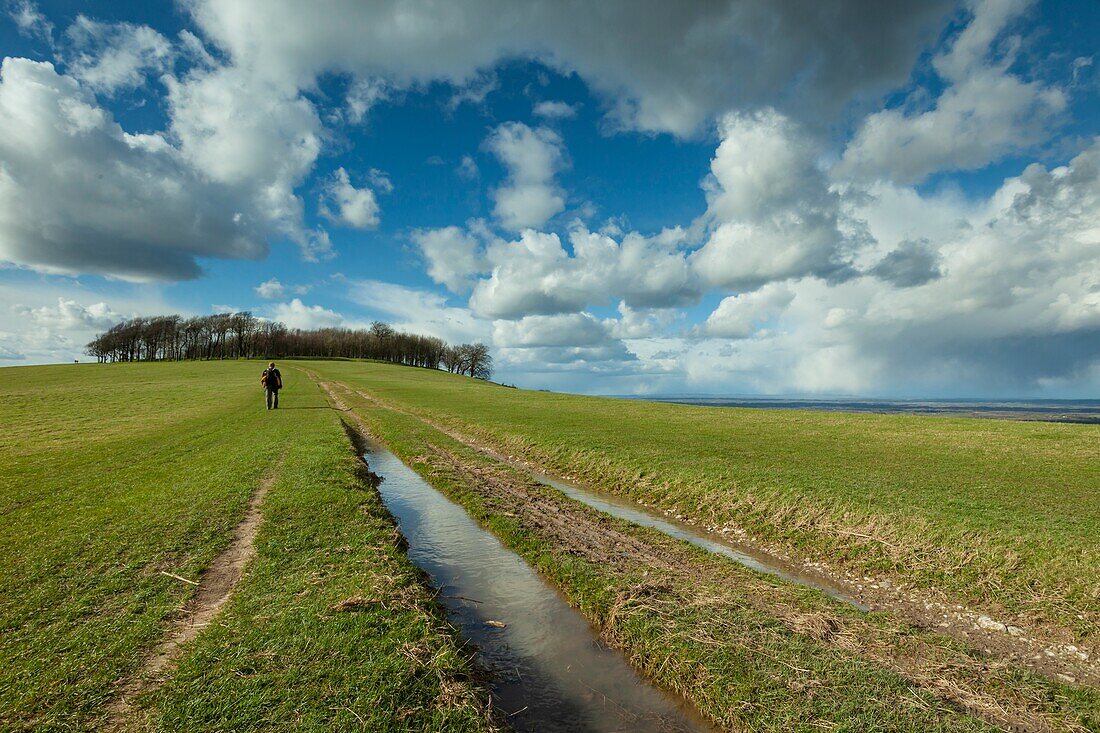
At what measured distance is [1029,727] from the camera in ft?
20.6

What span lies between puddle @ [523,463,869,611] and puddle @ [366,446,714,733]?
5.22 meters

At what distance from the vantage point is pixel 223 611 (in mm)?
7832

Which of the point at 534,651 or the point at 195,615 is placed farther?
the point at 534,651

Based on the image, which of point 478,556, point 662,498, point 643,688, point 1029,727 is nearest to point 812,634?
point 1029,727

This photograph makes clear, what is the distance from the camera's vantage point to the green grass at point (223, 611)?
5766 millimetres

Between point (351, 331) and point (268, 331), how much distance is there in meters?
31.1

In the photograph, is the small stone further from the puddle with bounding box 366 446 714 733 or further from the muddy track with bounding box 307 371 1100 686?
the puddle with bounding box 366 446 714 733

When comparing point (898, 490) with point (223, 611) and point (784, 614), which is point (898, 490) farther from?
point (223, 611)

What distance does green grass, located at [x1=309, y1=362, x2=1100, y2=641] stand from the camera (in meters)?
10.3

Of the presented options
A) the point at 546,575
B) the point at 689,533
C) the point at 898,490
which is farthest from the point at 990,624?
Result: the point at 546,575

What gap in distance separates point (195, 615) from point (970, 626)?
564 inches

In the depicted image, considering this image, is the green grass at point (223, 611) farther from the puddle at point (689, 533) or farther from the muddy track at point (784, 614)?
the puddle at point (689, 533)

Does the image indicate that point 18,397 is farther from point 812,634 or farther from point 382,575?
point 812,634

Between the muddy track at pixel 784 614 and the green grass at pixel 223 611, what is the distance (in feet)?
13.3
